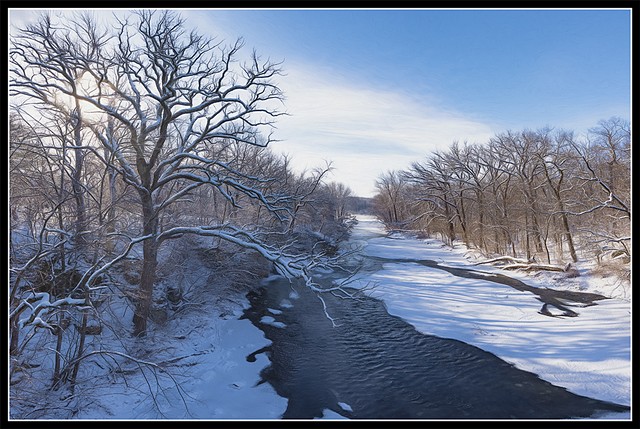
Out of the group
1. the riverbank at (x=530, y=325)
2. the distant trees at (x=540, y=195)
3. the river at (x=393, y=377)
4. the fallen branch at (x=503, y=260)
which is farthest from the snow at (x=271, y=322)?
the fallen branch at (x=503, y=260)

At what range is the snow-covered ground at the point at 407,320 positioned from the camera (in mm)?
7605

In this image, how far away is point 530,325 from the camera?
40.2 ft

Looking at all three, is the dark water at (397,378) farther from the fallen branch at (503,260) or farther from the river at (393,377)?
the fallen branch at (503,260)

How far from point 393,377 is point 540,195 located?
21920 millimetres

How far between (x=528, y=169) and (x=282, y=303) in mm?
19442

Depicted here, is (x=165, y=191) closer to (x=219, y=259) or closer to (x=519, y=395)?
(x=219, y=259)

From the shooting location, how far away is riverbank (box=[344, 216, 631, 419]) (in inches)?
340

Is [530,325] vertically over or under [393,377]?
over

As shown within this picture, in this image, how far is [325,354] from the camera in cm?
1048

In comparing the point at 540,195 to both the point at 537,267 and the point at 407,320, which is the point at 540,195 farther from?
the point at 407,320

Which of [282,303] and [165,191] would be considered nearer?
[282,303]

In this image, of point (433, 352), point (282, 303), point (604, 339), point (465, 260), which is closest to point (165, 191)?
point (282, 303)

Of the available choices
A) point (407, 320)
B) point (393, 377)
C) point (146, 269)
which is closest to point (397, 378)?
point (393, 377)

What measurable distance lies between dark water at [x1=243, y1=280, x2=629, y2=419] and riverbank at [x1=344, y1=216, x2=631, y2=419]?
0.65 m
